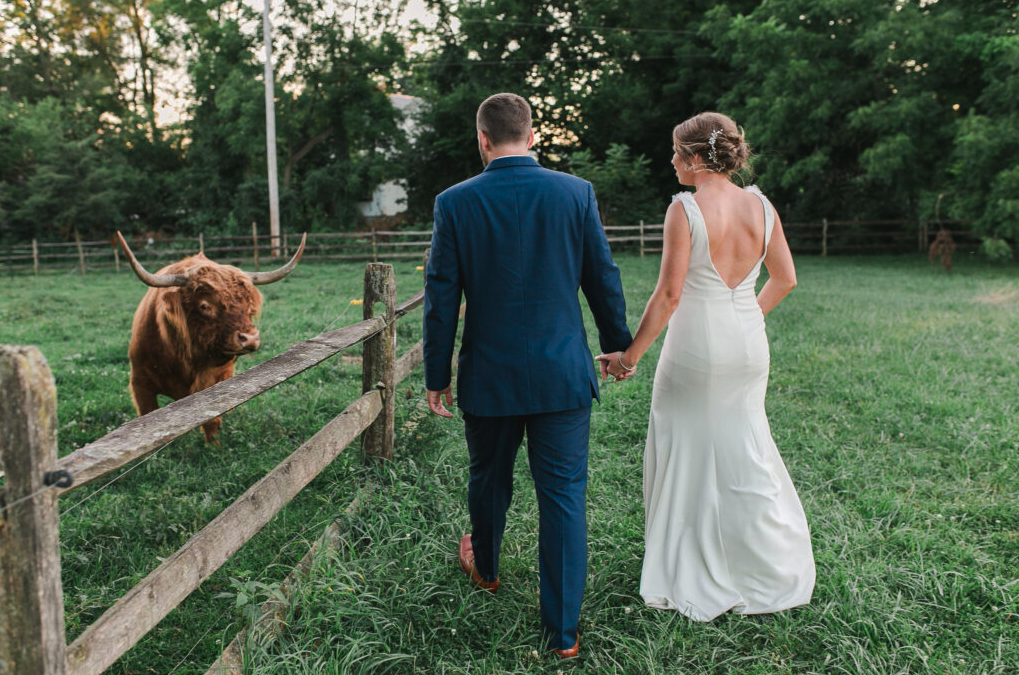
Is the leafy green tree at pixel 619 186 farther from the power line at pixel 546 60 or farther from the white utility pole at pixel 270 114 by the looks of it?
the white utility pole at pixel 270 114

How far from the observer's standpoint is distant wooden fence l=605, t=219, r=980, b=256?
22.5m

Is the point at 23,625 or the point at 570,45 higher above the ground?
the point at 570,45

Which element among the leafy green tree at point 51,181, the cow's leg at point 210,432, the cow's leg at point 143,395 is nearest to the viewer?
the cow's leg at point 210,432

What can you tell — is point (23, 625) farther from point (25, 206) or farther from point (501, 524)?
point (25, 206)

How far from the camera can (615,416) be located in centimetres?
545

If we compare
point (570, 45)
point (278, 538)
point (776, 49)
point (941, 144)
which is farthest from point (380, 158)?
point (278, 538)

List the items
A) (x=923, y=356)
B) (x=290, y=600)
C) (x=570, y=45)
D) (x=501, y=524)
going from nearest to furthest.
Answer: (x=290, y=600) < (x=501, y=524) < (x=923, y=356) < (x=570, y=45)

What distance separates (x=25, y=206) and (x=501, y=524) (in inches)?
1176

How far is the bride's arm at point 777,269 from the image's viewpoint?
2994 millimetres

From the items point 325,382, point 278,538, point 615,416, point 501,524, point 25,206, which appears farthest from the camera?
point 25,206

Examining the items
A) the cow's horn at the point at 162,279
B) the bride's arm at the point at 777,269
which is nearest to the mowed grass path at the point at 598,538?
the cow's horn at the point at 162,279

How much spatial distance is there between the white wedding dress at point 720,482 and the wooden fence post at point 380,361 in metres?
1.65

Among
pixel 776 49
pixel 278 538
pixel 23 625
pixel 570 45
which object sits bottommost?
pixel 278 538

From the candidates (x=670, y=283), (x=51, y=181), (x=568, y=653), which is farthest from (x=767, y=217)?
(x=51, y=181)
